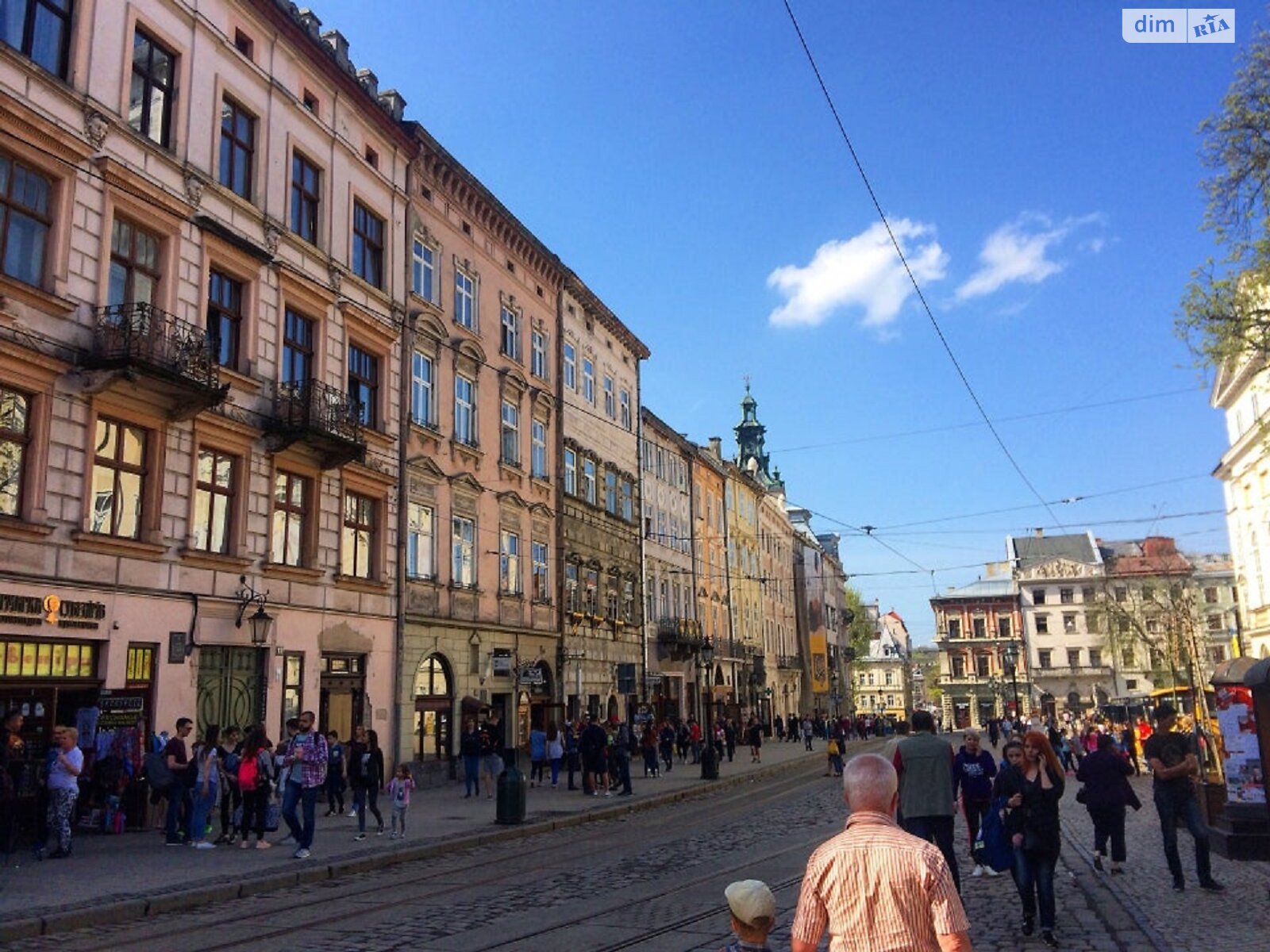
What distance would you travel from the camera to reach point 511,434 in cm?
3488

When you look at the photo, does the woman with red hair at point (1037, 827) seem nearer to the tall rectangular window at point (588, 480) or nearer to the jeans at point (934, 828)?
the jeans at point (934, 828)

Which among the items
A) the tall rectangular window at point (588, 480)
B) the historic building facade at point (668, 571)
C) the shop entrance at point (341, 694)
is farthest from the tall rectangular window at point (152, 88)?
the historic building facade at point (668, 571)

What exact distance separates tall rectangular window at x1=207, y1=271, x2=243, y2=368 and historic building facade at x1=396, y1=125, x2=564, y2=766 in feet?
21.3

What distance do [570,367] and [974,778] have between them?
99.6 feet

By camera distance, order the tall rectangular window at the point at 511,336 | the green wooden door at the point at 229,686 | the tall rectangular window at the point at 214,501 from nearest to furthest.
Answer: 1. the green wooden door at the point at 229,686
2. the tall rectangular window at the point at 214,501
3. the tall rectangular window at the point at 511,336

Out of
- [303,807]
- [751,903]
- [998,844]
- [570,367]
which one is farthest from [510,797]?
[570,367]

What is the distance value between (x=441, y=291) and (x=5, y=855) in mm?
20198

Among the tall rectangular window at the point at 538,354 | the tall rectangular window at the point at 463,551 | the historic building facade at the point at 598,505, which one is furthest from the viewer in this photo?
the historic building facade at the point at 598,505

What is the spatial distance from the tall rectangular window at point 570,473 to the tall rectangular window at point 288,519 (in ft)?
50.6

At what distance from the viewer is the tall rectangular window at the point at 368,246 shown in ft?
89.5

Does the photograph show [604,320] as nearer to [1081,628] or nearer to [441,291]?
[441,291]

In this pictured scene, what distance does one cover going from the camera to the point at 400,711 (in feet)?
87.6

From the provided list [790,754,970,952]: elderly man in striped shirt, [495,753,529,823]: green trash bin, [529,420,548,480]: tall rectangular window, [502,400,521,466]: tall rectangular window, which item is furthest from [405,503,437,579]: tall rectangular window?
[790,754,970,952]: elderly man in striped shirt

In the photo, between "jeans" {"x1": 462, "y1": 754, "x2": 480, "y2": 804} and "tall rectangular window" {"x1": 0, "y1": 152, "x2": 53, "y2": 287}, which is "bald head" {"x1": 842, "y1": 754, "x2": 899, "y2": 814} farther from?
"jeans" {"x1": 462, "y1": 754, "x2": 480, "y2": 804}
